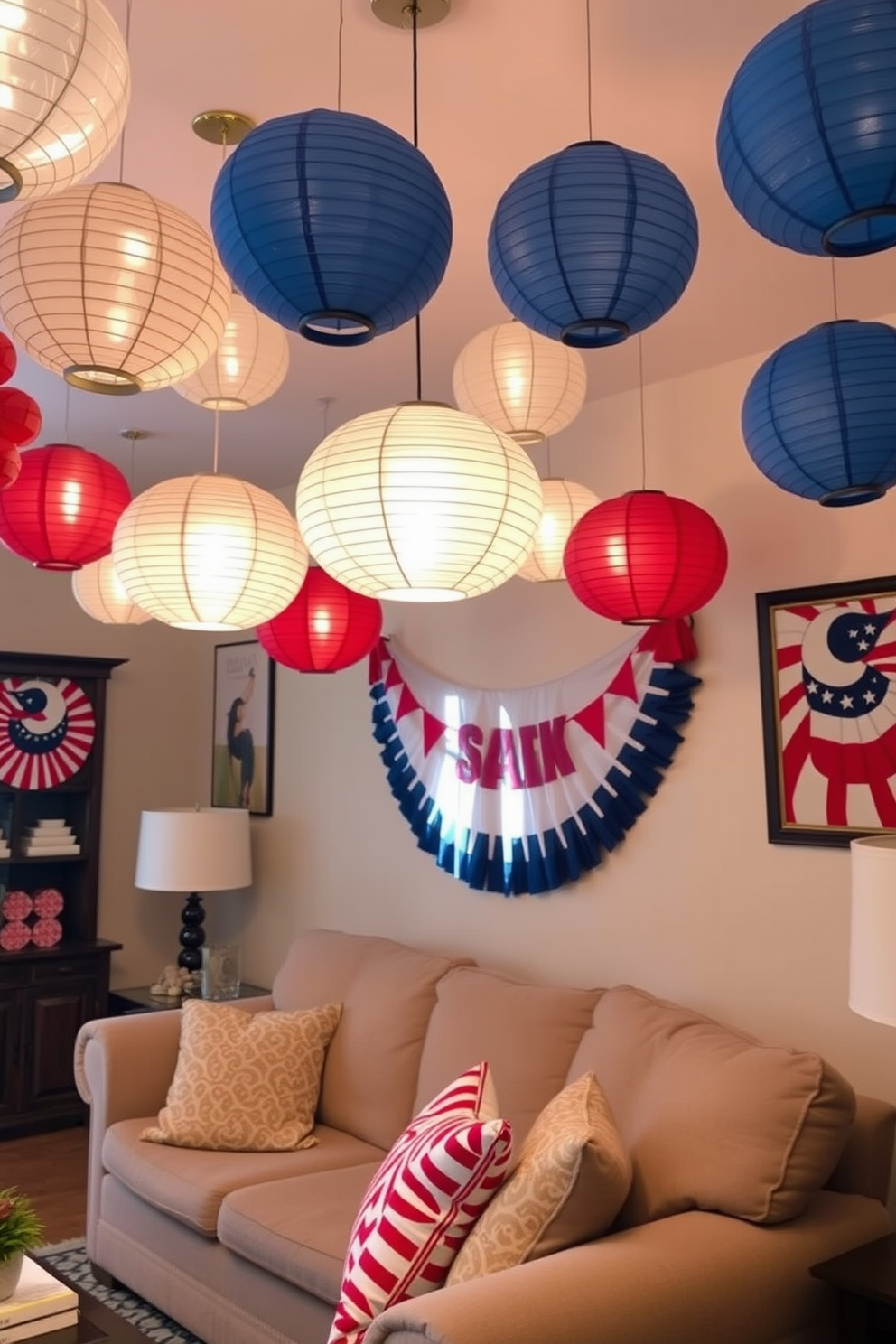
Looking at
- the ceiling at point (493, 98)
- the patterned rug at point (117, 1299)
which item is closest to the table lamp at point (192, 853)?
the patterned rug at point (117, 1299)

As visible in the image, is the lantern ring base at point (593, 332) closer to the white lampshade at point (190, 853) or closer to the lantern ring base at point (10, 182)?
the lantern ring base at point (10, 182)

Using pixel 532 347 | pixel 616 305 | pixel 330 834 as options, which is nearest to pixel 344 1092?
pixel 330 834

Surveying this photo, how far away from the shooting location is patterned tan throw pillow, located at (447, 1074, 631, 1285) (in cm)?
201

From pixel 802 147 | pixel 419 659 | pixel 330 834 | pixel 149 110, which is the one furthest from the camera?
pixel 330 834

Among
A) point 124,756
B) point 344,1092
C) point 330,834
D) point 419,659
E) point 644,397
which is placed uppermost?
point 644,397

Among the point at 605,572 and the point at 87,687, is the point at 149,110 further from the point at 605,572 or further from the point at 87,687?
the point at 87,687

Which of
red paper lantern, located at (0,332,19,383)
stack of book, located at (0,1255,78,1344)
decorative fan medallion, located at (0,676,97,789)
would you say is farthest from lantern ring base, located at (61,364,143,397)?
decorative fan medallion, located at (0,676,97,789)

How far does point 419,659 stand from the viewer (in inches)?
166

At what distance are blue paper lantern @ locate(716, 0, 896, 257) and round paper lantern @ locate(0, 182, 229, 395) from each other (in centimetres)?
78

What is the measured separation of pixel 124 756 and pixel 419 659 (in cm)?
181

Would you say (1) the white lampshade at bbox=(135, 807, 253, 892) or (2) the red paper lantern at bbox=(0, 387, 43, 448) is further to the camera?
(1) the white lampshade at bbox=(135, 807, 253, 892)

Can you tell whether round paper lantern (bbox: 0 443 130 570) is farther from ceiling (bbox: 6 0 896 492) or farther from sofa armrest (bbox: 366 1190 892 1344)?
sofa armrest (bbox: 366 1190 892 1344)

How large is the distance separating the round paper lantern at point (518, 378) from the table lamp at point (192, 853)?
268 cm

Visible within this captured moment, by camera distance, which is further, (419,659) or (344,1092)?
(419,659)
